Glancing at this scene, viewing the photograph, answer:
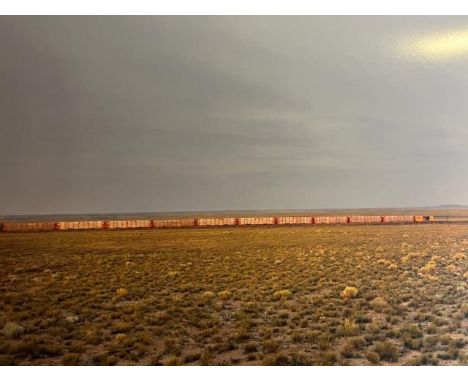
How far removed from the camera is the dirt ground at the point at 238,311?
8.05 metres

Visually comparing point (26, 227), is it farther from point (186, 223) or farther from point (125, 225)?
point (186, 223)

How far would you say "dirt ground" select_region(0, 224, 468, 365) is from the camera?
8055 millimetres

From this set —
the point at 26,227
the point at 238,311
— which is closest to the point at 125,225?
the point at 26,227

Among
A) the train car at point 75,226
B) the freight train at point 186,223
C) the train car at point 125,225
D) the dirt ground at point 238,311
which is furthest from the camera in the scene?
the train car at point 125,225

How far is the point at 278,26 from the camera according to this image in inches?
542

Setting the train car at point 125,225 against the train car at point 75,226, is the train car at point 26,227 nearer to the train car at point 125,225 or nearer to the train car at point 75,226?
the train car at point 75,226

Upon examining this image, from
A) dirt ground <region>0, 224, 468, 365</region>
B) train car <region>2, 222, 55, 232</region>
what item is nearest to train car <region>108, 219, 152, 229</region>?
train car <region>2, 222, 55, 232</region>

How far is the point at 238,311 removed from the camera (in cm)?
1041

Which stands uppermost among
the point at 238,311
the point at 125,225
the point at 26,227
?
the point at 26,227

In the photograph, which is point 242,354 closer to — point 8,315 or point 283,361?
point 283,361

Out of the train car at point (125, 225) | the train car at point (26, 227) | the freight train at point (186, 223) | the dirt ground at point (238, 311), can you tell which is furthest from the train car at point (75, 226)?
the dirt ground at point (238, 311)
